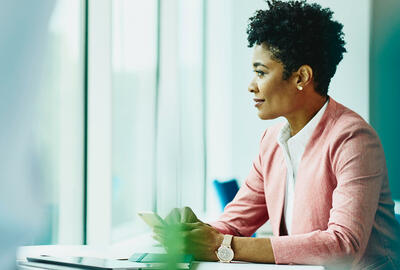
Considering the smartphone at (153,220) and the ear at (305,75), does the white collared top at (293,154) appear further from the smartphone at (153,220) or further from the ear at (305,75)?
the smartphone at (153,220)

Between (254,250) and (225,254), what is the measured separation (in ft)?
0.17

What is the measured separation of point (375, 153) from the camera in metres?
0.95

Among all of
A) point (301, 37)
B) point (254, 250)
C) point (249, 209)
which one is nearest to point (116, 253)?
point (254, 250)

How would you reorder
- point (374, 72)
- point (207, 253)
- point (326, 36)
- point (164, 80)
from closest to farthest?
1. point (207, 253)
2. point (326, 36)
3. point (164, 80)
4. point (374, 72)

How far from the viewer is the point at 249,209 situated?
3.86ft

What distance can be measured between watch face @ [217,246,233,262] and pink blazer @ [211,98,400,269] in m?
0.08

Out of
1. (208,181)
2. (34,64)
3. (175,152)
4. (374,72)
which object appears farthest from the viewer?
(208,181)

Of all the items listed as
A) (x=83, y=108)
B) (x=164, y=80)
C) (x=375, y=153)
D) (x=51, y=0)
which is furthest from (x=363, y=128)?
(x=164, y=80)

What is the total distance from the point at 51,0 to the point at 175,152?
3.21ft

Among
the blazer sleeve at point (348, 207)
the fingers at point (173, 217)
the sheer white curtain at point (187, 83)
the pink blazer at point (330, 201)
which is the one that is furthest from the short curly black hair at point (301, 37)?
the sheer white curtain at point (187, 83)

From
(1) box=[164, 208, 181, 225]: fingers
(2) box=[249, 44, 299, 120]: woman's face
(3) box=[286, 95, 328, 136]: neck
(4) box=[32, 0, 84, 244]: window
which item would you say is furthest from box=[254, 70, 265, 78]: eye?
(4) box=[32, 0, 84, 244]: window

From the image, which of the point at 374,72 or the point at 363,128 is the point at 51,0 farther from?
the point at 374,72

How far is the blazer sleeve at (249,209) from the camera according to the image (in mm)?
1160

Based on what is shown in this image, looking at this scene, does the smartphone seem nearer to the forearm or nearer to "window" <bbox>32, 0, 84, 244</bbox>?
the forearm
